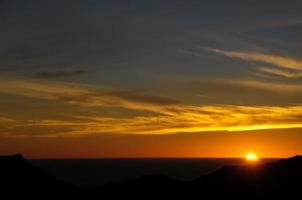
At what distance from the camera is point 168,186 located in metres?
65.6

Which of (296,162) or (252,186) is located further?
(296,162)

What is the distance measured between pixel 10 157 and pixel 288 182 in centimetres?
3221

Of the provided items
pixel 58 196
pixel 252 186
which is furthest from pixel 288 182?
pixel 58 196

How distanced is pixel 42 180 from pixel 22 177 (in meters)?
2.19

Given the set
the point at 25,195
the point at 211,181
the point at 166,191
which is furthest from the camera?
the point at 211,181

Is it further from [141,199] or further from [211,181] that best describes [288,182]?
[141,199]

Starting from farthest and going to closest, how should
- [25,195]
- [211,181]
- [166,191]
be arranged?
[211,181], [166,191], [25,195]

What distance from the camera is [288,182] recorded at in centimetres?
6806

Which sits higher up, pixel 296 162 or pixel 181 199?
pixel 296 162

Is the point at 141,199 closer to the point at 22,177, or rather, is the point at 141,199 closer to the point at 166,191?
the point at 166,191

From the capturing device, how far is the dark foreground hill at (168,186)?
62.7 meters

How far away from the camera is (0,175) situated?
208 ft

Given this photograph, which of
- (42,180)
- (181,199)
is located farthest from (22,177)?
(181,199)

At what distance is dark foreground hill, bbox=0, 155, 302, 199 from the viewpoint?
206ft
